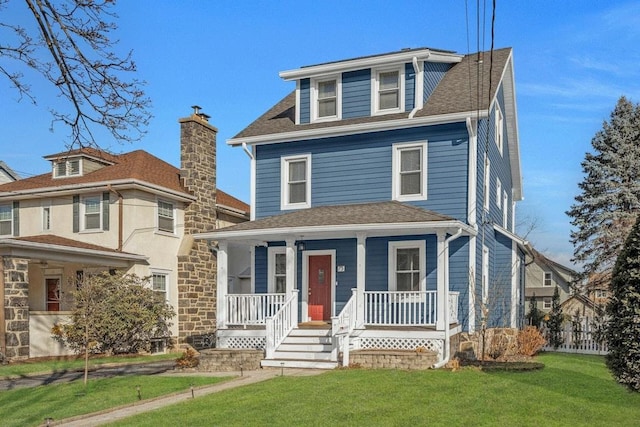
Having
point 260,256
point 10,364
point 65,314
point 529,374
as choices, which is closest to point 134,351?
point 65,314

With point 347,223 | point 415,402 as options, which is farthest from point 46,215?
point 415,402

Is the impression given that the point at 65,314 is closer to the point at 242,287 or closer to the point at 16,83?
the point at 242,287

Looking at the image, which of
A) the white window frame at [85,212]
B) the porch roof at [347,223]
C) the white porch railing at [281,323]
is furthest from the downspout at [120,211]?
the white porch railing at [281,323]

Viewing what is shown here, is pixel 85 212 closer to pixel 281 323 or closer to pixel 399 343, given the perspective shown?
pixel 281 323

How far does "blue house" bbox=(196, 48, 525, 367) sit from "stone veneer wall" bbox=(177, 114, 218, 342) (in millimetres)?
4376

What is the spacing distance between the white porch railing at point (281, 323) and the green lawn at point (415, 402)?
3.12 metres

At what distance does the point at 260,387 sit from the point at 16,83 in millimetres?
6953

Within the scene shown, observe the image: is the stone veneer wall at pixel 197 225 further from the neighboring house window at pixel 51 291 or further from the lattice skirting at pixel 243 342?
the lattice skirting at pixel 243 342

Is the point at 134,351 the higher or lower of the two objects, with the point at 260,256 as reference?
lower

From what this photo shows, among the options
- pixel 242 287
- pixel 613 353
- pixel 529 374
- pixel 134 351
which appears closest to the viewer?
pixel 613 353

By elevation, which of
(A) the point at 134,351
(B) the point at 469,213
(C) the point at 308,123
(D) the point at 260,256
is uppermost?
(C) the point at 308,123

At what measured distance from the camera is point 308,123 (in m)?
18.9

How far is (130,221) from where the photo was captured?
2158cm

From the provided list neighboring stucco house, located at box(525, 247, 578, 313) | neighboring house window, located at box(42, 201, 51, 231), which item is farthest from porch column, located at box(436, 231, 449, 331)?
neighboring stucco house, located at box(525, 247, 578, 313)
